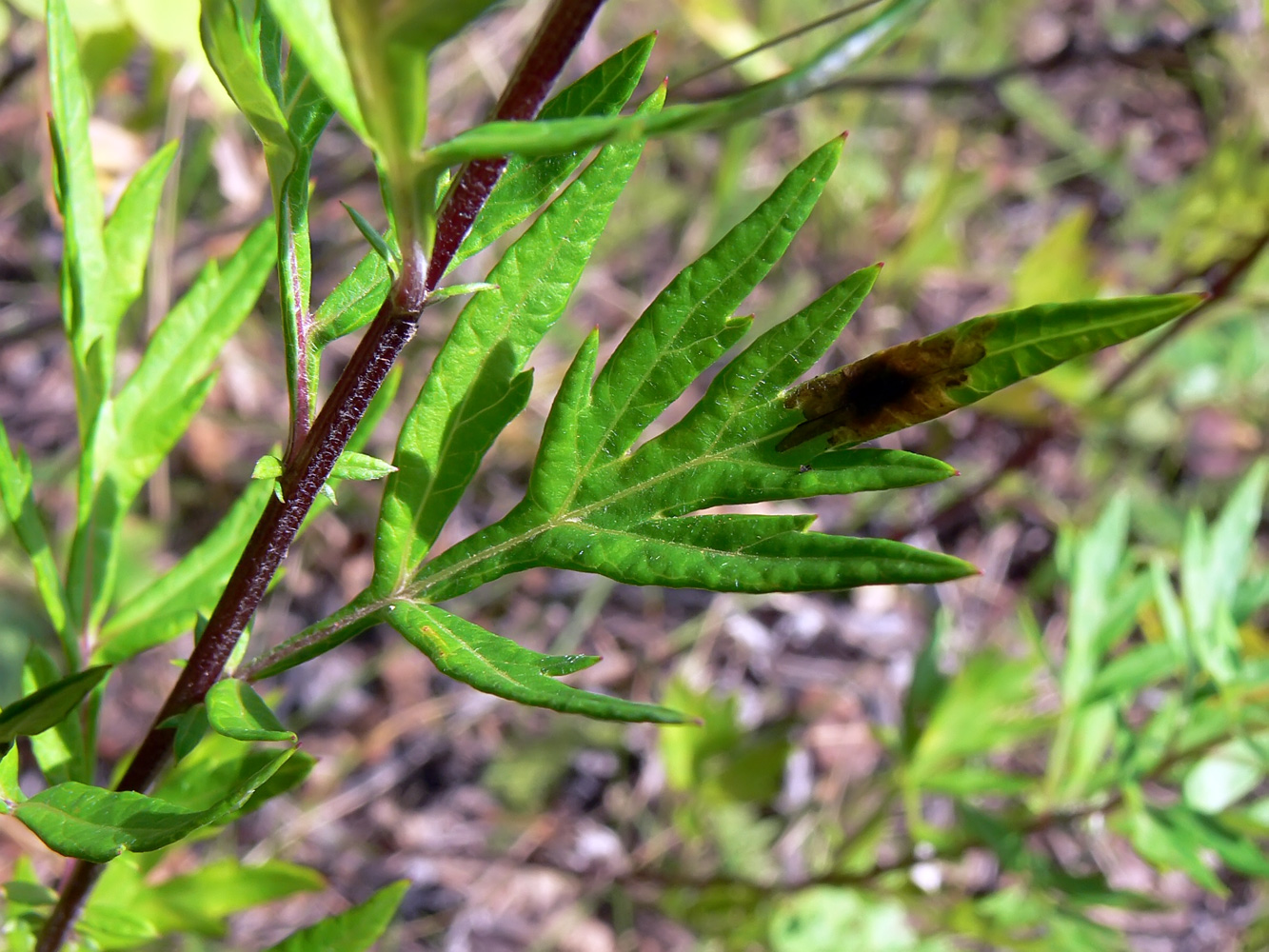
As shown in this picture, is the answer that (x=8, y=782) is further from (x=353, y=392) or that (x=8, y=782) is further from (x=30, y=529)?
(x=353, y=392)

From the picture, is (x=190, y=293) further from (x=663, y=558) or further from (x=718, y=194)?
(x=718, y=194)

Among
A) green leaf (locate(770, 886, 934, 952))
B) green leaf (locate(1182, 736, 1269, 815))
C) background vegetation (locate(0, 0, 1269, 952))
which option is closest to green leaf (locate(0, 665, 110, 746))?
background vegetation (locate(0, 0, 1269, 952))

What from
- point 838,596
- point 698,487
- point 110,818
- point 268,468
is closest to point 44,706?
point 110,818

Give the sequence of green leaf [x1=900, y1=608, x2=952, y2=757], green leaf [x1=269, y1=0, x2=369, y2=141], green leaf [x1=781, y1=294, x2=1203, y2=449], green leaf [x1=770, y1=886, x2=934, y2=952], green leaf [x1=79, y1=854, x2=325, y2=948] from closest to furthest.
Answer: green leaf [x1=269, y1=0, x2=369, y2=141]
green leaf [x1=781, y1=294, x2=1203, y2=449]
green leaf [x1=79, y1=854, x2=325, y2=948]
green leaf [x1=900, y1=608, x2=952, y2=757]
green leaf [x1=770, y1=886, x2=934, y2=952]

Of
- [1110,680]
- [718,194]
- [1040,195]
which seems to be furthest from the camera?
[1040,195]

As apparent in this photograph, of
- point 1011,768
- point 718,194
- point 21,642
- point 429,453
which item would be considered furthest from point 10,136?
point 1011,768

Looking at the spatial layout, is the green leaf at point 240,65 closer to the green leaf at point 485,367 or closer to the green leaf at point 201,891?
the green leaf at point 485,367

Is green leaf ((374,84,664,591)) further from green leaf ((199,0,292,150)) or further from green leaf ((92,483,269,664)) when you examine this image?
green leaf ((92,483,269,664))
